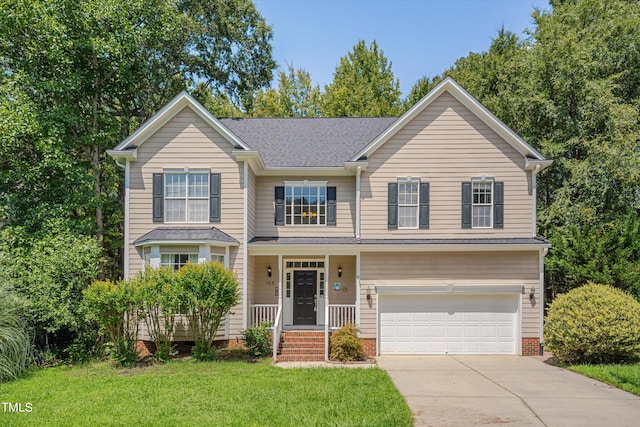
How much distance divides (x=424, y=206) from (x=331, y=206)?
307 centimetres

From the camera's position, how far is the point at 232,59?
83.0 ft

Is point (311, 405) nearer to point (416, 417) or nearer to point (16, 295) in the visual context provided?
point (416, 417)

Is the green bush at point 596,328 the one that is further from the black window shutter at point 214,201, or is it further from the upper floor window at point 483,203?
the black window shutter at point 214,201

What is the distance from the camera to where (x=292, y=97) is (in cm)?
3350

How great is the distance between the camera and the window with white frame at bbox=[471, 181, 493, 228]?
16078 millimetres

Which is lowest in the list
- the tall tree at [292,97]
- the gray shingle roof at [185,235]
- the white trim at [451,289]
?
the white trim at [451,289]

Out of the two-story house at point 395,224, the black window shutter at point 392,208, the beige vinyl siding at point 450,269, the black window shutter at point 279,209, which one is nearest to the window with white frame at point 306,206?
the black window shutter at point 279,209

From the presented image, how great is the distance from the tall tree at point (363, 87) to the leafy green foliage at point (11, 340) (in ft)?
72.4

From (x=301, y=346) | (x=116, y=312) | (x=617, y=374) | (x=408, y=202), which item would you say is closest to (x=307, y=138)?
(x=408, y=202)

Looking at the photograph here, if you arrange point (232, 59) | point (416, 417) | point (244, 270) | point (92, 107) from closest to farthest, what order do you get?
point (416, 417), point (244, 270), point (92, 107), point (232, 59)

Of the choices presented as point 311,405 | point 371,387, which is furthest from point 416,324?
point 311,405

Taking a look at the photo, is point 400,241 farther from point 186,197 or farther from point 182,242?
point 186,197

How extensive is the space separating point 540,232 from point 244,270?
40.4ft

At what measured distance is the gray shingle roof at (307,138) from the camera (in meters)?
17.2
